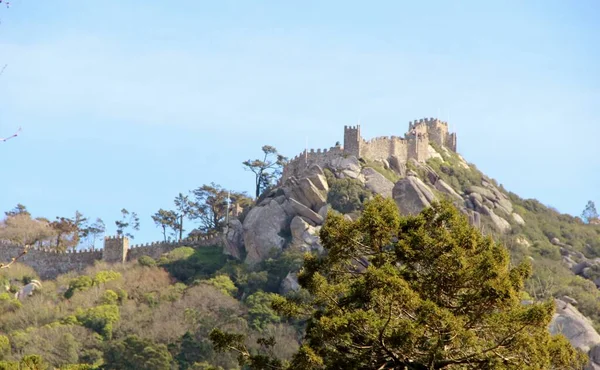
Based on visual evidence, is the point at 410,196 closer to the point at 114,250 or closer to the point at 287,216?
the point at 287,216

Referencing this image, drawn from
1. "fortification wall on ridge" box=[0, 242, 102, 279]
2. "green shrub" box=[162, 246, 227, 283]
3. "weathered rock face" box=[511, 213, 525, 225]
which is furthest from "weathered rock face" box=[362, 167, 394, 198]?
"fortification wall on ridge" box=[0, 242, 102, 279]

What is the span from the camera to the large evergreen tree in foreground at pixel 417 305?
103 feet

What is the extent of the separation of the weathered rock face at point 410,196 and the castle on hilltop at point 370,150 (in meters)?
5.33

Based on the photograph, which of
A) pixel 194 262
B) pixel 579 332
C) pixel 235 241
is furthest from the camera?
pixel 194 262

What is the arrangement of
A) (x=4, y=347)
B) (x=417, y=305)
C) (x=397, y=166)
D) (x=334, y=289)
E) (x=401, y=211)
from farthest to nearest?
(x=397, y=166)
(x=401, y=211)
(x=4, y=347)
(x=334, y=289)
(x=417, y=305)

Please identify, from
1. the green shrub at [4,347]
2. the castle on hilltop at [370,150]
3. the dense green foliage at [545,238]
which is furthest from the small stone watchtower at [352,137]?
the green shrub at [4,347]

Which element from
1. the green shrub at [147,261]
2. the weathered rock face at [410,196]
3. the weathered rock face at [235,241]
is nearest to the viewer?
the weathered rock face at [410,196]

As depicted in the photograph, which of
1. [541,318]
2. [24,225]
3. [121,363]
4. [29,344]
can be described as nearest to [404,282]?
[541,318]

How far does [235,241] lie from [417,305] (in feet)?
195

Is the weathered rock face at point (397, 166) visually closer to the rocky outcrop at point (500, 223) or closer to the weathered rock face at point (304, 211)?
the rocky outcrop at point (500, 223)

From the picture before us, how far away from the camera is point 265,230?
88.2 metres

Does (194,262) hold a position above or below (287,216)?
below

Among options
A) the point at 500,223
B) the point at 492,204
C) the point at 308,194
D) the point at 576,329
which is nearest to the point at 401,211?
the point at 308,194

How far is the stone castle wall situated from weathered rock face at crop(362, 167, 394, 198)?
38.8 feet
